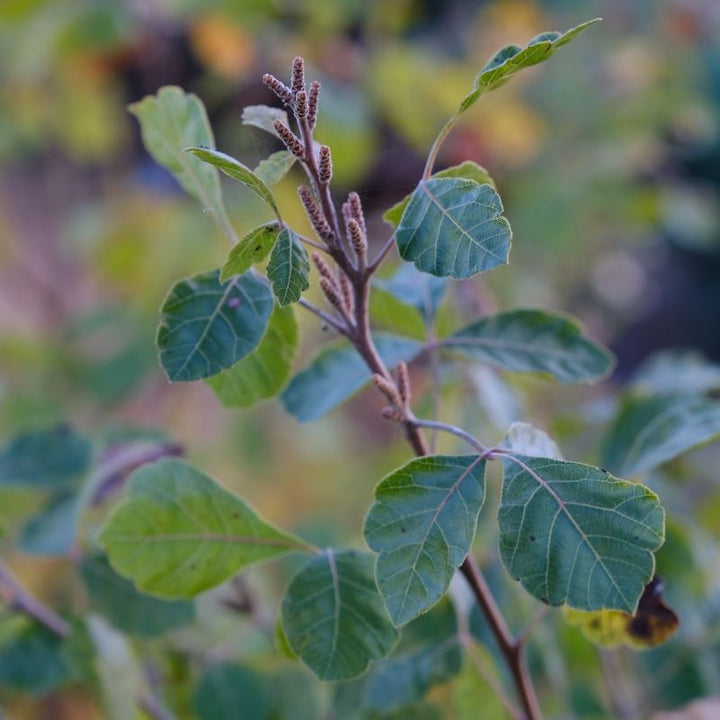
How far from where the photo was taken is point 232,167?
36 centimetres

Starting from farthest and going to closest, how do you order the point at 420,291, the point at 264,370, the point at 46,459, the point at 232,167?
the point at 46,459 → the point at 420,291 → the point at 264,370 → the point at 232,167

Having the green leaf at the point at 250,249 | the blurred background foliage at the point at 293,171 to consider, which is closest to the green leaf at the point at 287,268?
the green leaf at the point at 250,249

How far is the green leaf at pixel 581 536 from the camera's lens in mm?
380

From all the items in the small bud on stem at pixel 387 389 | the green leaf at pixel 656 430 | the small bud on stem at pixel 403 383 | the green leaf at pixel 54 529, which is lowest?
the green leaf at pixel 656 430

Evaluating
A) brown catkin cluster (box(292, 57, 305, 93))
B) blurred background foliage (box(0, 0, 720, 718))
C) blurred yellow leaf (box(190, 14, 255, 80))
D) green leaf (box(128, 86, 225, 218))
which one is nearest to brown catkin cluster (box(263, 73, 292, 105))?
brown catkin cluster (box(292, 57, 305, 93))

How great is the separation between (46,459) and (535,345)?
387 millimetres

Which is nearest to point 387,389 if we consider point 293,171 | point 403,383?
point 403,383

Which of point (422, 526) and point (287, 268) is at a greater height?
point (287, 268)

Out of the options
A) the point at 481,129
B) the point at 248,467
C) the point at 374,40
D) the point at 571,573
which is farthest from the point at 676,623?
the point at 374,40

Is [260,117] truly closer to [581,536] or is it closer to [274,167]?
[274,167]

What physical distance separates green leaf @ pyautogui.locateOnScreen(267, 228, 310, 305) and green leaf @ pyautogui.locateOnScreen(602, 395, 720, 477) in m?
0.25

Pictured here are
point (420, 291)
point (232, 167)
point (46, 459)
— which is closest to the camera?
point (232, 167)

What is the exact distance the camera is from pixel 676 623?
0.46 meters

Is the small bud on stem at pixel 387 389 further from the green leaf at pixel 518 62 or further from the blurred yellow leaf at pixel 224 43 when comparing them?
the blurred yellow leaf at pixel 224 43
